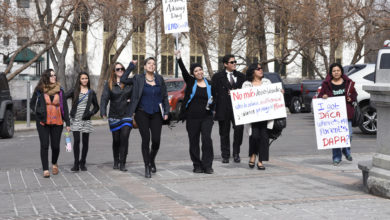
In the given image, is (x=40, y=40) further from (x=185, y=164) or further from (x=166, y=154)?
(x=185, y=164)

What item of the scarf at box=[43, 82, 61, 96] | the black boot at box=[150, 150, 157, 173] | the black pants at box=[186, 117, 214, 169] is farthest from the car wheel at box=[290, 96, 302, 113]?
the scarf at box=[43, 82, 61, 96]

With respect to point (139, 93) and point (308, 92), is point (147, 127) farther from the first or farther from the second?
point (308, 92)

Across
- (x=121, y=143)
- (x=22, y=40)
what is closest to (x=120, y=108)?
(x=121, y=143)

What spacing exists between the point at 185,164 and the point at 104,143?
5.07m

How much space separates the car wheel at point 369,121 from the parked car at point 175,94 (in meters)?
8.69

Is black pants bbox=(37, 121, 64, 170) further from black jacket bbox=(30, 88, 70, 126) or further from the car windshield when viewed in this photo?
the car windshield

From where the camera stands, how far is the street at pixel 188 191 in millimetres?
7430

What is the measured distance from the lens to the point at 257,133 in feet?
37.0

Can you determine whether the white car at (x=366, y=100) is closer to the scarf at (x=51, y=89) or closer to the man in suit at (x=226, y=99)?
the man in suit at (x=226, y=99)

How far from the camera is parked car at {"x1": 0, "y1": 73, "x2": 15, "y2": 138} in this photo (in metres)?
18.2

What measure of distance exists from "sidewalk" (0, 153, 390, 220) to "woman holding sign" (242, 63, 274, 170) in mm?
242

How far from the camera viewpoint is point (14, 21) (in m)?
26.0

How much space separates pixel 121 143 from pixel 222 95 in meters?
1.94

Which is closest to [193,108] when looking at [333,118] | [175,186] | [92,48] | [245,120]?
[245,120]
